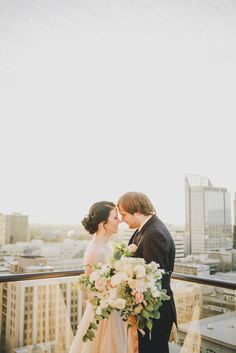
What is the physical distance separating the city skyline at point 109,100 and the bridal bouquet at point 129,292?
1.16 metres

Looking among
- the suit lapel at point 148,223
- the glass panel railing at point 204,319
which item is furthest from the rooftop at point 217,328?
the suit lapel at point 148,223

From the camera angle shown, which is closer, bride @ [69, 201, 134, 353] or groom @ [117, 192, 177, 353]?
groom @ [117, 192, 177, 353]

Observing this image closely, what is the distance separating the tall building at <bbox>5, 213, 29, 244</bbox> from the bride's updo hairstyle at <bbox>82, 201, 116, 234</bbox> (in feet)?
18.0

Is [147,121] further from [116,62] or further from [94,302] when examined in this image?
[94,302]

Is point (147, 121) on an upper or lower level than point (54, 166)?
upper

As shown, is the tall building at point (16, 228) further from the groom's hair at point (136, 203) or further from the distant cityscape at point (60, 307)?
the groom's hair at point (136, 203)

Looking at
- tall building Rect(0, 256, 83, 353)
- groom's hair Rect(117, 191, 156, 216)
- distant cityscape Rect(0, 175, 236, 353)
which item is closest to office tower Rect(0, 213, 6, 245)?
distant cityscape Rect(0, 175, 236, 353)

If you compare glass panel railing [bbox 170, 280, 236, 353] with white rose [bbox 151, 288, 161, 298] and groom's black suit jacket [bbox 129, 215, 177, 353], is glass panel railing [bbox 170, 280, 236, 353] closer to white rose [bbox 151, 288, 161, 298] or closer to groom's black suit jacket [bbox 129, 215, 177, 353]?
groom's black suit jacket [bbox 129, 215, 177, 353]

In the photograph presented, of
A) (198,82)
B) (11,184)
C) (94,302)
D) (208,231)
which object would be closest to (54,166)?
(11,184)

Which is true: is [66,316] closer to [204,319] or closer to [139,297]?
[204,319]

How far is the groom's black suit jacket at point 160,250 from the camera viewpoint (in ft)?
7.69

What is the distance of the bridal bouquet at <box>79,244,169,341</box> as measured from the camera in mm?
1961

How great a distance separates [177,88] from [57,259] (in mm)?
3840

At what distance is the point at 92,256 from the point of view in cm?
292
